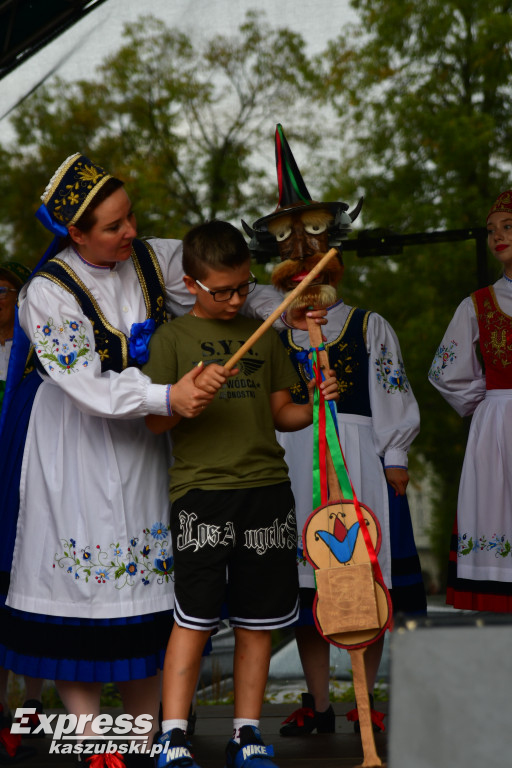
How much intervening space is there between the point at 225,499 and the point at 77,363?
52 centimetres

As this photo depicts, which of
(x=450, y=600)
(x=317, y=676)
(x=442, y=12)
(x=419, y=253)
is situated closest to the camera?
(x=317, y=676)

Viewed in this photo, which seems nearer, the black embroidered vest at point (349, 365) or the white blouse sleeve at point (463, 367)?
the black embroidered vest at point (349, 365)

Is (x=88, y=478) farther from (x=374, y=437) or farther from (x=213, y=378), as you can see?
A: (x=374, y=437)

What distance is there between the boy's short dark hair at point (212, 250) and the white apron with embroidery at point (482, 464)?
1.46 metres

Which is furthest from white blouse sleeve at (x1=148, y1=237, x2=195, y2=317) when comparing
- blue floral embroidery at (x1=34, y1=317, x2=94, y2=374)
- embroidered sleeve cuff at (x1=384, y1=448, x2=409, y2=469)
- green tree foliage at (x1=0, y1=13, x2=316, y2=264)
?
green tree foliage at (x1=0, y1=13, x2=316, y2=264)

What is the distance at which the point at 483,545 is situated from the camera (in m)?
3.58

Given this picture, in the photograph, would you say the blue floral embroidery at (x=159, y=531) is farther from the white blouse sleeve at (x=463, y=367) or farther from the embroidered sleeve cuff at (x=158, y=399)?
the white blouse sleeve at (x=463, y=367)

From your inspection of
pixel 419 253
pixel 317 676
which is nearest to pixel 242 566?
pixel 317 676

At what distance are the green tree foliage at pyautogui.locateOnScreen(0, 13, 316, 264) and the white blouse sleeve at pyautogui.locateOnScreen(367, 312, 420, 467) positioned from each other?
19.5ft

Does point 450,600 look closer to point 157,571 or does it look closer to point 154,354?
point 157,571

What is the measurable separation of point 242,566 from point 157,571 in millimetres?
255

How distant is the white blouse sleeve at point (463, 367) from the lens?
372cm

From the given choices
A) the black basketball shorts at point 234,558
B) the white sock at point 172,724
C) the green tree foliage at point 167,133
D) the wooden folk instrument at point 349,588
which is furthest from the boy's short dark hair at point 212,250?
the green tree foliage at point 167,133

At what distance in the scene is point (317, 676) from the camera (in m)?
3.25
